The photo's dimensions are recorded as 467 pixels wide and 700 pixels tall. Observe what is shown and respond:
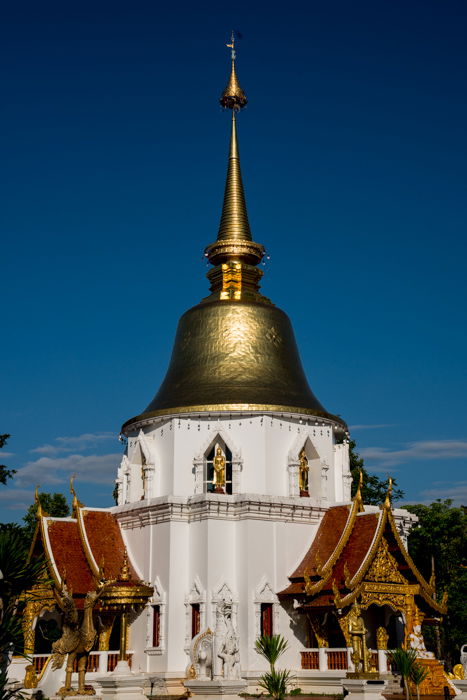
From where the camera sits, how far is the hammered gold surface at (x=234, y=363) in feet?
92.2

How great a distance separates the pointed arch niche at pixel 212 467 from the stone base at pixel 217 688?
7.54 meters

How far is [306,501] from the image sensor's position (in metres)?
27.1

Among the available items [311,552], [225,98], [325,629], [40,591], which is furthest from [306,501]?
[225,98]

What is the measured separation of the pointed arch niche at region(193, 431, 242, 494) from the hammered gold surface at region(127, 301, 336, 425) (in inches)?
44.2

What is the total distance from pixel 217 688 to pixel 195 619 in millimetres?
5825

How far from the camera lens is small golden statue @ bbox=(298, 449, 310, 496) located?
27719mm

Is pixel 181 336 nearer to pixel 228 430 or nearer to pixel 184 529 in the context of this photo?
pixel 228 430

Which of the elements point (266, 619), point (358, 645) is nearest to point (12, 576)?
point (358, 645)

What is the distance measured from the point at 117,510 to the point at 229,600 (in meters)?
5.08

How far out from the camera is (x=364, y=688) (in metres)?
20.3

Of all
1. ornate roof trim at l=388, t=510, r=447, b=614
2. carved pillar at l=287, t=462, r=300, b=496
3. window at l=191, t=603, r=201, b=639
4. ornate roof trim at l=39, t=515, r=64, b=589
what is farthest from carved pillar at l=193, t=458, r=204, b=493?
ornate roof trim at l=388, t=510, r=447, b=614

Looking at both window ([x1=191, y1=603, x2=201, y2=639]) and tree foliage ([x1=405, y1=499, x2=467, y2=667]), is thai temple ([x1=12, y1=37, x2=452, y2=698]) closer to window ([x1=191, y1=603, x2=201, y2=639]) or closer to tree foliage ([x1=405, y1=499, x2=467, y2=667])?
window ([x1=191, y1=603, x2=201, y2=639])

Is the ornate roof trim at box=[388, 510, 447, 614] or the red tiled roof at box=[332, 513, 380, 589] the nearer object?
the red tiled roof at box=[332, 513, 380, 589]

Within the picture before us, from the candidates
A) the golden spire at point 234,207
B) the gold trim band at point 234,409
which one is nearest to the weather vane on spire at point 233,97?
the golden spire at point 234,207
